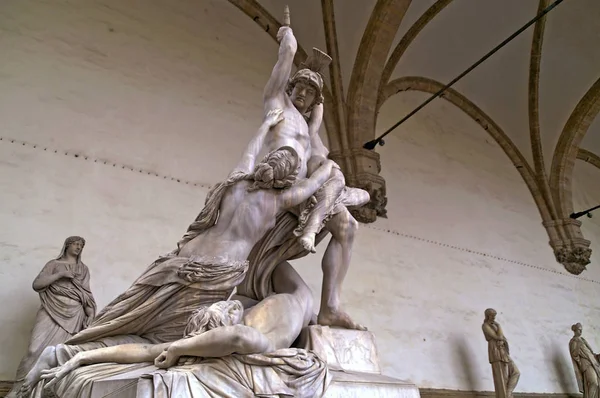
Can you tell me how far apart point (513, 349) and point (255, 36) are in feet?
21.1

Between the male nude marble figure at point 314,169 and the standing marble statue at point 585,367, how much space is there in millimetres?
7129

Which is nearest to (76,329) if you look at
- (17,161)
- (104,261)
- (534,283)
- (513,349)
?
(104,261)

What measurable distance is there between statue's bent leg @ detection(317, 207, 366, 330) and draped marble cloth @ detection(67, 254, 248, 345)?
52cm

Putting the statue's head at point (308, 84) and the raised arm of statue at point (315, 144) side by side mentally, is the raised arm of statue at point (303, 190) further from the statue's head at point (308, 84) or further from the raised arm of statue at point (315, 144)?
the statue's head at point (308, 84)

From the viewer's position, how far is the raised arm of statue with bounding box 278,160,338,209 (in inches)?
88.0

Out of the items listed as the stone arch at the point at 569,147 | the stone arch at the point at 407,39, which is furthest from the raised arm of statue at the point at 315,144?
the stone arch at the point at 569,147

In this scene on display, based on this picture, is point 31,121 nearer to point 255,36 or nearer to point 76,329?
point 76,329

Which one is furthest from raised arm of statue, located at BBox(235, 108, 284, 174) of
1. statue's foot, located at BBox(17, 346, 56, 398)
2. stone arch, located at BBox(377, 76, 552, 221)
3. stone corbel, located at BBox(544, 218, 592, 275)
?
stone corbel, located at BBox(544, 218, 592, 275)

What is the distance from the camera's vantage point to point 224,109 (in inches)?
264

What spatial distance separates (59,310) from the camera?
386cm

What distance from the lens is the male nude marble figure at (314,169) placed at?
2324mm

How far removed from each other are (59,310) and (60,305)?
0.04 metres

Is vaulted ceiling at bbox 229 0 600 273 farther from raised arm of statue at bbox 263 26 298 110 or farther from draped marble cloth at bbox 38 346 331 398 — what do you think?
draped marble cloth at bbox 38 346 331 398

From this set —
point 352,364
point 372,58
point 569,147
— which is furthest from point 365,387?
point 569,147
